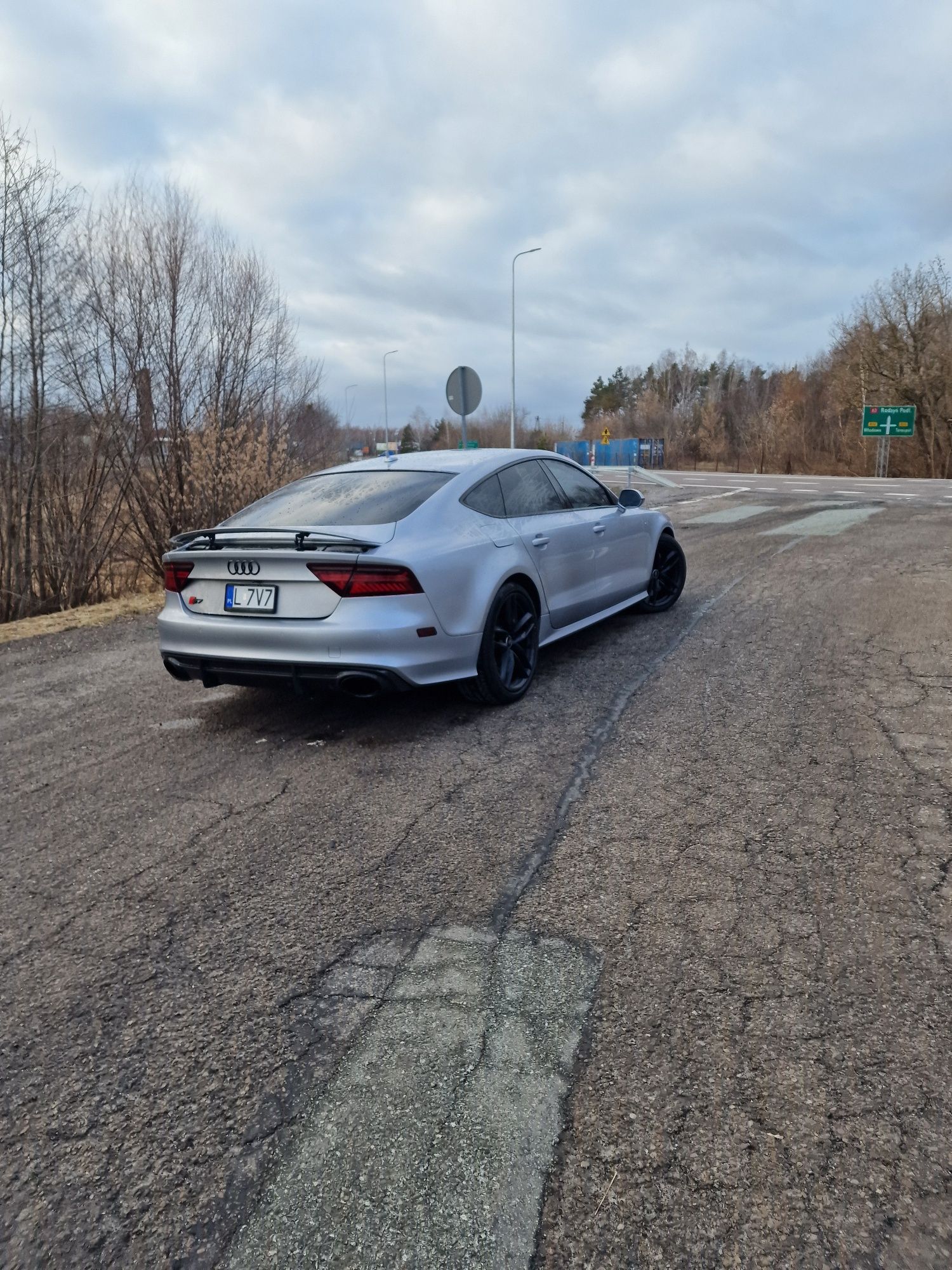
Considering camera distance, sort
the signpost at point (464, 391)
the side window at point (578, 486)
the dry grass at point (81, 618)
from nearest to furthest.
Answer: the side window at point (578, 486), the dry grass at point (81, 618), the signpost at point (464, 391)

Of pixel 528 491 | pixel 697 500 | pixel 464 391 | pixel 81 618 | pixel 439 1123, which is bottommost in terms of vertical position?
pixel 439 1123

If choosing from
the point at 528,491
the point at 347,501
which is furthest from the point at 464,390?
the point at 347,501

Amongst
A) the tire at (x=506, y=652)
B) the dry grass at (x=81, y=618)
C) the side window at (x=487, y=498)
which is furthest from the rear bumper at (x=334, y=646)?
the dry grass at (x=81, y=618)

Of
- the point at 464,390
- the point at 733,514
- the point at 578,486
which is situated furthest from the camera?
the point at 733,514

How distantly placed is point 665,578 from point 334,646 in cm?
421

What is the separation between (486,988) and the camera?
7.82 feet

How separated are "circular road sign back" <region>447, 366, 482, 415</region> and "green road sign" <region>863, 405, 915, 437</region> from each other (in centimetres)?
3794

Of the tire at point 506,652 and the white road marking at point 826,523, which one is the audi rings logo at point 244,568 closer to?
the tire at point 506,652

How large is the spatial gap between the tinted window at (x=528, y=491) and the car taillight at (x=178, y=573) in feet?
6.32

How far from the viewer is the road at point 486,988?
1.71 meters

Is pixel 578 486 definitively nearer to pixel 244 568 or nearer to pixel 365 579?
pixel 365 579

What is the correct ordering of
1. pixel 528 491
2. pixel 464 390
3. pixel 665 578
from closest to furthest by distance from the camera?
pixel 528 491 < pixel 665 578 < pixel 464 390

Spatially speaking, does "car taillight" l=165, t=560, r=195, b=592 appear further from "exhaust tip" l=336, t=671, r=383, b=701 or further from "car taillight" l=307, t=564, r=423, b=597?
Answer: "exhaust tip" l=336, t=671, r=383, b=701

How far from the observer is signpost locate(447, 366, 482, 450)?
13094 mm
